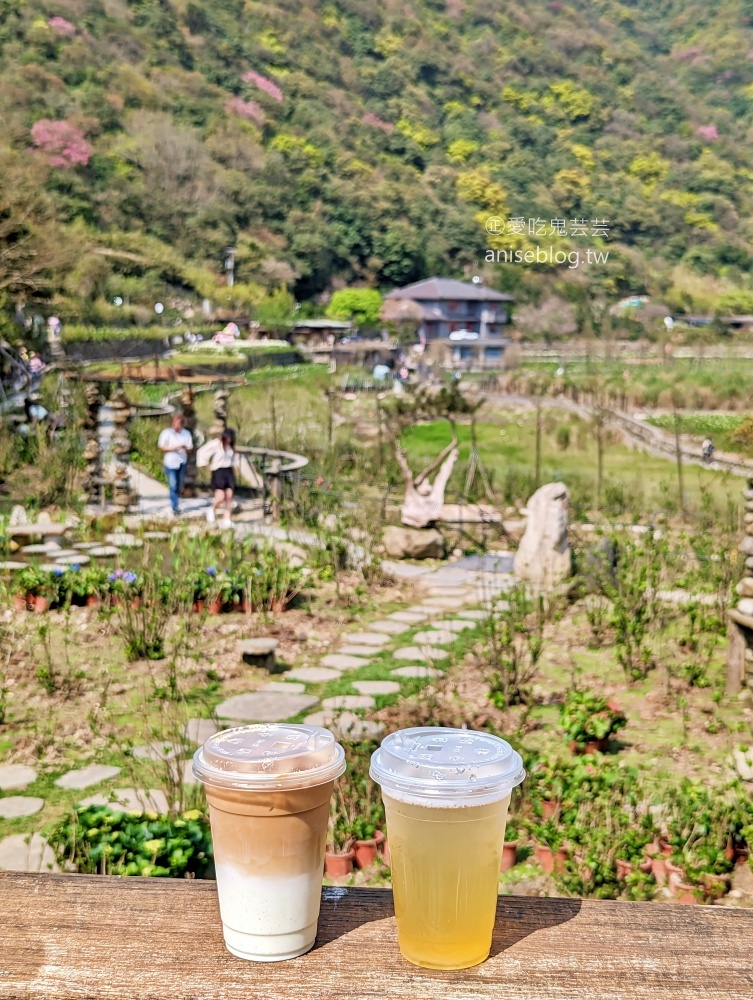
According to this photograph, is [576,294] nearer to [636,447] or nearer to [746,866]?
[636,447]

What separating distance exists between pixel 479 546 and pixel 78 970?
7.82 metres

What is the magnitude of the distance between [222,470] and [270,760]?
8277 mm

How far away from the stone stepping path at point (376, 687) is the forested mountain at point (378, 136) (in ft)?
84.6

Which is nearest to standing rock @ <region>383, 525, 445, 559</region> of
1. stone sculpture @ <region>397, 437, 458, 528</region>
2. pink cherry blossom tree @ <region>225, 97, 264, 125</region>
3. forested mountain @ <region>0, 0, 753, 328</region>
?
stone sculpture @ <region>397, 437, 458, 528</region>

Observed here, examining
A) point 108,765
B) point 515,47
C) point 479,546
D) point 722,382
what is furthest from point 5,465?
point 515,47

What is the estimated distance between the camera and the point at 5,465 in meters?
10.2

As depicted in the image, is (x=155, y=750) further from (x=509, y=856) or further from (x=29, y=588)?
(x=29, y=588)

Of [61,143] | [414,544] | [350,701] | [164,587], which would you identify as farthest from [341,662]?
[61,143]

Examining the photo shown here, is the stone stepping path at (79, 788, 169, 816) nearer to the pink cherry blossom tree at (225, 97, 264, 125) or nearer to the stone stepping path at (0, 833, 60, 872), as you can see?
the stone stepping path at (0, 833, 60, 872)

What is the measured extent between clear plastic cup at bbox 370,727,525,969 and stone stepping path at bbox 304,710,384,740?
9.14 feet

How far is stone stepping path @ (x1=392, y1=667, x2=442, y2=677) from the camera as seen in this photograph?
515 cm

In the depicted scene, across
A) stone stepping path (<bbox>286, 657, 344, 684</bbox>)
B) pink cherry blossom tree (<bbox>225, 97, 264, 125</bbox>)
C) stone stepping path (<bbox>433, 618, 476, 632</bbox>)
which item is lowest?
stone stepping path (<bbox>433, 618, 476, 632</bbox>)

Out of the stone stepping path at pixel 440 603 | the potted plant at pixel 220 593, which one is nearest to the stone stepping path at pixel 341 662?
the potted plant at pixel 220 593

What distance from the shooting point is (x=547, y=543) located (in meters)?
7.23
